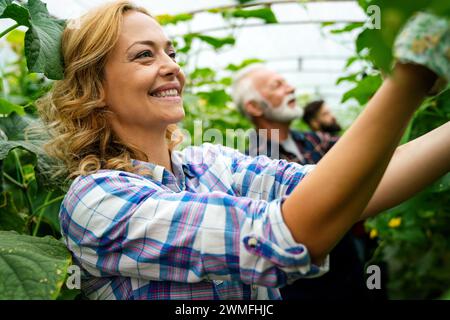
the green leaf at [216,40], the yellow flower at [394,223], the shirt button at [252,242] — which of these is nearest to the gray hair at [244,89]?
the green leaf at [216,40]

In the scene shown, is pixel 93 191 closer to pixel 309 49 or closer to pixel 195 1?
pixel 195 1

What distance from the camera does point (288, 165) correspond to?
121 centimetres

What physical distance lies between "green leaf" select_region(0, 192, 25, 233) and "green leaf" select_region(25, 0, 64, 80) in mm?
377

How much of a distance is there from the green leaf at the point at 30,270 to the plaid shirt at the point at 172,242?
6 centimetres

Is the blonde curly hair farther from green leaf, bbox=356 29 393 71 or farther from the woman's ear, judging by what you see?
the woman's ear

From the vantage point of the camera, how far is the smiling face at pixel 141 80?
1144 mm

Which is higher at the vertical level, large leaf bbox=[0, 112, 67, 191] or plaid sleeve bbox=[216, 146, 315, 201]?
large leaf bbox=[0, 112, 67, 191]

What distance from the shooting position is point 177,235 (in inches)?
32.5

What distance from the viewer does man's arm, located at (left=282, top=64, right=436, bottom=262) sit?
0.61m

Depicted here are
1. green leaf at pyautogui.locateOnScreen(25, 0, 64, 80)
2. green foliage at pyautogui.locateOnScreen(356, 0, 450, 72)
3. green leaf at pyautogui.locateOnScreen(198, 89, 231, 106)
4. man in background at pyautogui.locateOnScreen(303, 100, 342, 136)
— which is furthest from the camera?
man in background at pyautogui.locateOnScreen(303, 100, 342, 136)

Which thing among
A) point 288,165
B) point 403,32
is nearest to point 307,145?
point 288,165

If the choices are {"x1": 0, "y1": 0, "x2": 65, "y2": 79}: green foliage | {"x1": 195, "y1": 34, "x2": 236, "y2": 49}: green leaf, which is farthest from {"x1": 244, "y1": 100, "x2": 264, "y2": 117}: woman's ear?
{"x1": 0, "y1": 0, "x2": 65, "y2": 79}: green foliage

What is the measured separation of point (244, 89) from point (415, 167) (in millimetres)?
2501

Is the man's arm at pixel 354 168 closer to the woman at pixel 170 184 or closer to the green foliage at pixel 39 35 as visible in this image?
the woman at pixel 170 184
